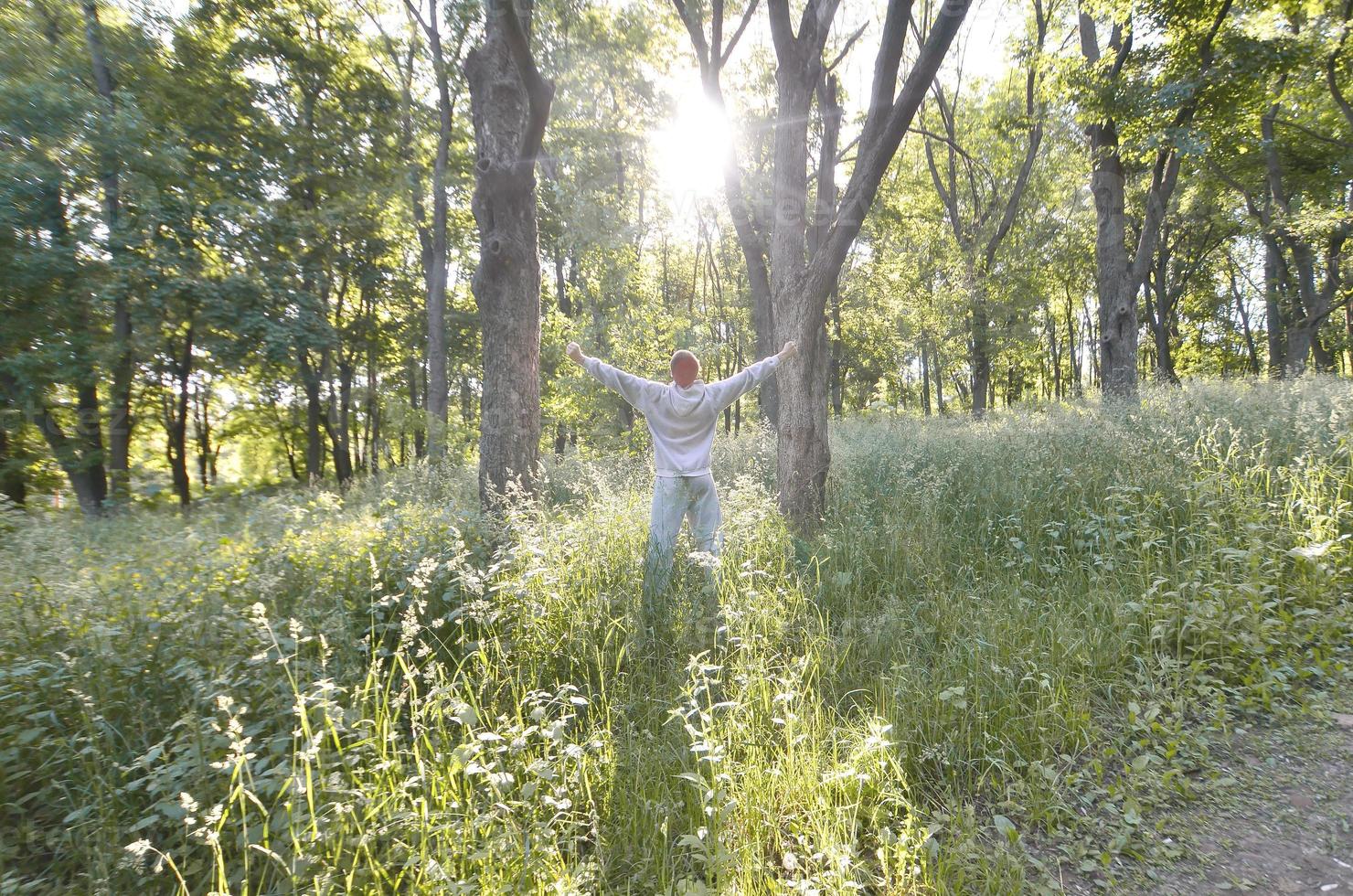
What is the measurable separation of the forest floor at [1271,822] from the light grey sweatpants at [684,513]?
3030 millimetres

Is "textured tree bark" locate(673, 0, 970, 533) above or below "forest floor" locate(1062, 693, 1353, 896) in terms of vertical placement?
above

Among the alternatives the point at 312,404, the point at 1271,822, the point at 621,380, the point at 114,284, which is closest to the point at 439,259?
the point at 114,284

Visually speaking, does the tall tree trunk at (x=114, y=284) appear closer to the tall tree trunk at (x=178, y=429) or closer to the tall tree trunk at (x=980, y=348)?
the tall tree trunk at (x=178, y=429)

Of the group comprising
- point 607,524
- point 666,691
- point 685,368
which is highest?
point 685,368

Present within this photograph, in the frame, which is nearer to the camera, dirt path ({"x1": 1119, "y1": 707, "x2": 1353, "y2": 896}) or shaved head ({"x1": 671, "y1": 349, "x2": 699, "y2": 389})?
dirt path ({"x1": 1119, "y1": 707, "x2": 1353, "y2": 896})

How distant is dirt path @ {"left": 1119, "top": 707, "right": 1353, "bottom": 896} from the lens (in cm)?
215

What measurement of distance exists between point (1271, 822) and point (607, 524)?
4274 millimetres

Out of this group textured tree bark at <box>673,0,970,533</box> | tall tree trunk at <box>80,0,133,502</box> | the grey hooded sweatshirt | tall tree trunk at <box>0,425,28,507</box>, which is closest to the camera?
the grey hooded sweatshirt

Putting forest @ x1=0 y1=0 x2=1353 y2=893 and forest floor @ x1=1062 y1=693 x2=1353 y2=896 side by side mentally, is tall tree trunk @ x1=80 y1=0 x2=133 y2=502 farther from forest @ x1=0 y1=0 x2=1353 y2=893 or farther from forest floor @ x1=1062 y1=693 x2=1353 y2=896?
forest floor @ x1=1062 y1=693 x2=1353 y2=896

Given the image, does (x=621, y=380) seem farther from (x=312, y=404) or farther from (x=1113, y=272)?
(x=312, y=404)

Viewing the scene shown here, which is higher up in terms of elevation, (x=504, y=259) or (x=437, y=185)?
(x=437, y=185)

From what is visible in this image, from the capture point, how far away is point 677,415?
206 inches

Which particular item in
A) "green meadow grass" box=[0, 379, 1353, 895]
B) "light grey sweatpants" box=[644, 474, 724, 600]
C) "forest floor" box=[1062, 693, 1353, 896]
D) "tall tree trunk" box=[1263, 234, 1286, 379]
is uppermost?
"tall tree trunk" box=[1263, 234, 1286, 379]

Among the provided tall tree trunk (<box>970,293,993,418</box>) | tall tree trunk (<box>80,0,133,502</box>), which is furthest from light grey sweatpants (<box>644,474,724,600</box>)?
tall tree trunk (<box>80,0,133,502</box>)
